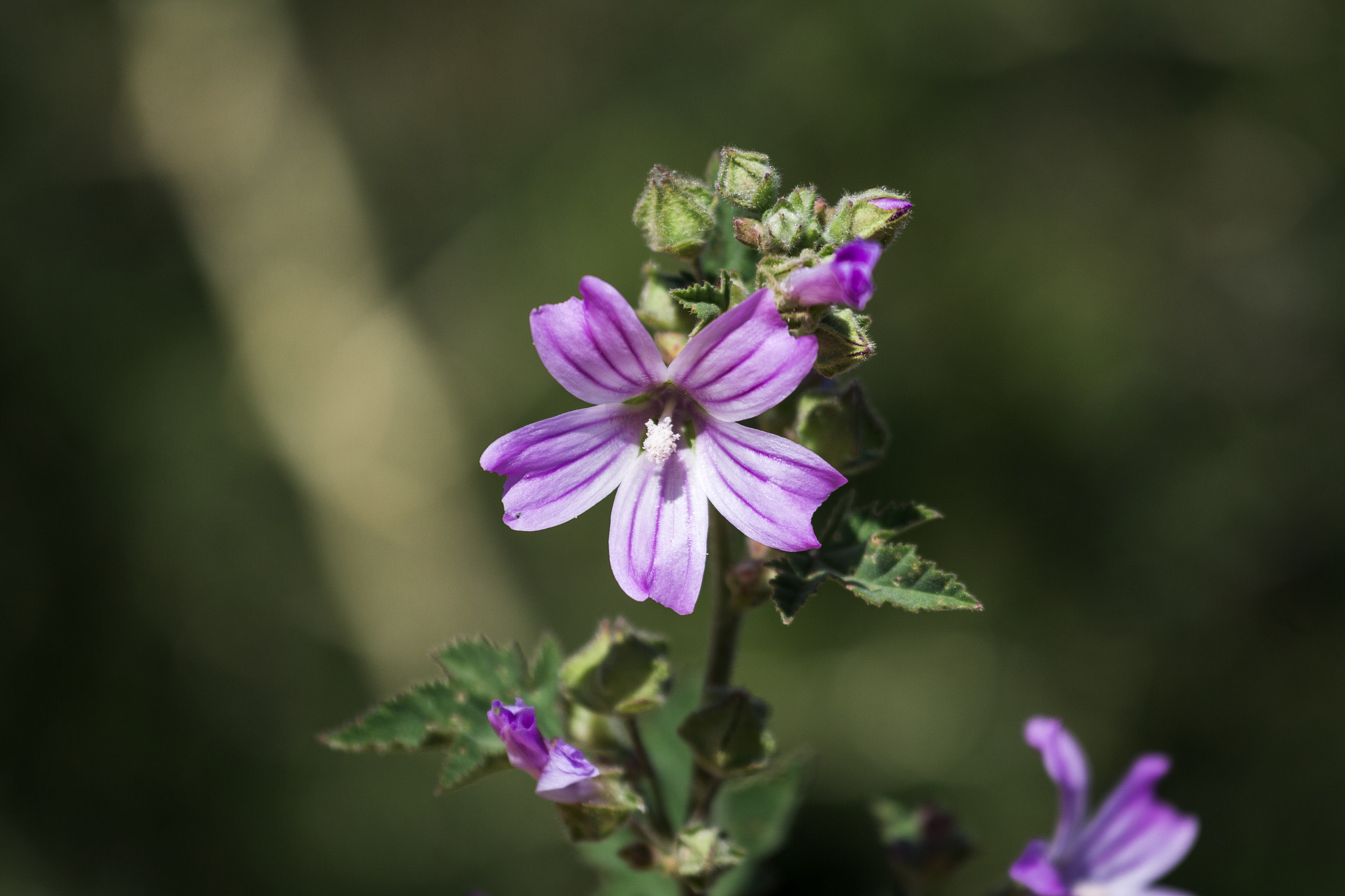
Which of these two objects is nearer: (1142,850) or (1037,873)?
(1037,873)

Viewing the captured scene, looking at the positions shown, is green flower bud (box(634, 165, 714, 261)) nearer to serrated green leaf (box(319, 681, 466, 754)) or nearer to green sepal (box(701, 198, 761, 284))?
green sepal (box(701, 198, 761, 284))

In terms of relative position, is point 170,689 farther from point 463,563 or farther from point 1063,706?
point 1063,706

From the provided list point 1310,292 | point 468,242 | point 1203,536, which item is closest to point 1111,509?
point 1203,536

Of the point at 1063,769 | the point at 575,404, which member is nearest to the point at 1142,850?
the point at 1063,769

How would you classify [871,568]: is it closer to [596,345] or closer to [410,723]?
[596,345]

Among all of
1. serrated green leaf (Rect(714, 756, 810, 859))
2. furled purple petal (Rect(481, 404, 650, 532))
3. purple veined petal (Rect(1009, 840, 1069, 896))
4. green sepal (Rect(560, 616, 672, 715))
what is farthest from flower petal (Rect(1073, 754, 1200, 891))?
furled purple petal (Rect(481, 404, 650, 532))

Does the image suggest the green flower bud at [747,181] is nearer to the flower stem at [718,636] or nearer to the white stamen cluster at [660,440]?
the white stamen cluster at [660,440]
